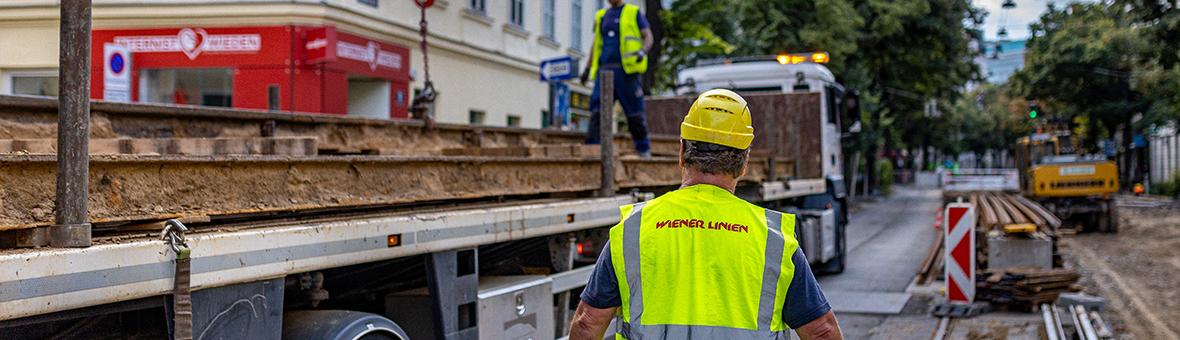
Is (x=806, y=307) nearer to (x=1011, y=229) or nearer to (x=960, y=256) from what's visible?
(x=960, y=256)

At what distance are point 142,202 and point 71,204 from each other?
36 centimetres

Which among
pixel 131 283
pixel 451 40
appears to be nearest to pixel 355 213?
pixel 131 283

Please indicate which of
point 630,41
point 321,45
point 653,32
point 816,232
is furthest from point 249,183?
point 653,32

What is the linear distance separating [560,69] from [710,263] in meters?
10.9

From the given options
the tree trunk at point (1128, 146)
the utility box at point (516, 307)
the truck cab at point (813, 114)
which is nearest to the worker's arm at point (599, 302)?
the utility box at point (516, 307)

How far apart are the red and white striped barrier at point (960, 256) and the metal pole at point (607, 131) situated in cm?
527

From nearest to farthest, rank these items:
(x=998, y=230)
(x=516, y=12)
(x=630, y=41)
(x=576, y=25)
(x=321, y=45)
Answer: (x=630, y=41)
(x=998, y=230)
(x=321, y=45)
(x=516, y=12)
(x=576, y=25)

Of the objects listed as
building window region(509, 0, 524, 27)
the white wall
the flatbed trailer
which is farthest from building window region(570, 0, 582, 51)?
the flatbed trailer

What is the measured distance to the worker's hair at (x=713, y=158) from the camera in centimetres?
319

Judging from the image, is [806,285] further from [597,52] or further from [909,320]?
[909,320]

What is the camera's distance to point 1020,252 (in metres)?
11.7

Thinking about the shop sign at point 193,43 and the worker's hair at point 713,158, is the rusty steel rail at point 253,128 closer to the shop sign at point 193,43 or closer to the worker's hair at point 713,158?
the worker's hair at point 713,158

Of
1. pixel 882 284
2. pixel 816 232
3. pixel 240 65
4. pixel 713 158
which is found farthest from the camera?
pixel 240 65

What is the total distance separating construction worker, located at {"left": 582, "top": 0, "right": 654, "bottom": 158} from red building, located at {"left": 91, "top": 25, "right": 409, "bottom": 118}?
9.13m
